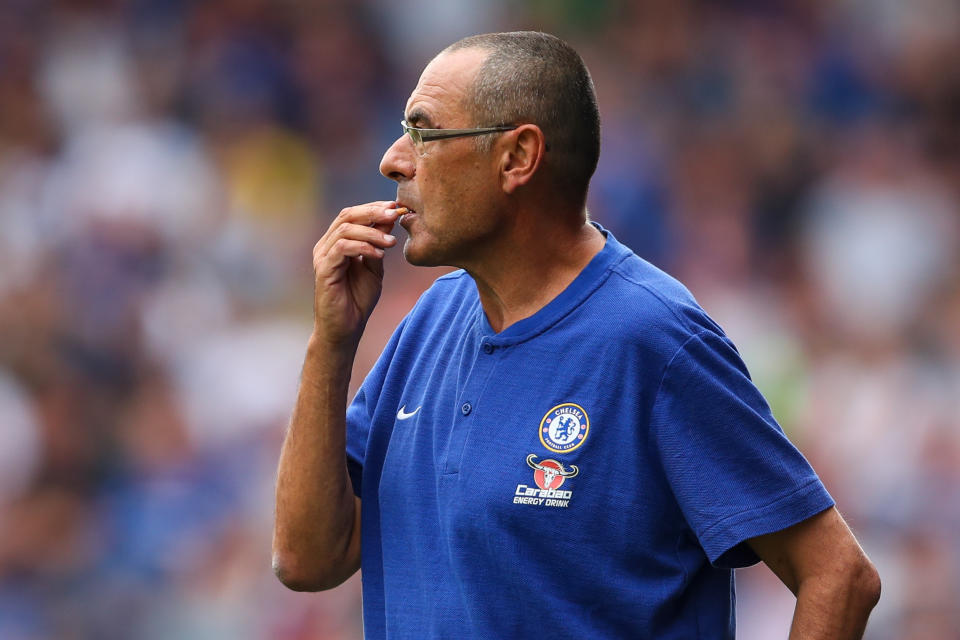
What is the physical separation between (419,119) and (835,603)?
118cm

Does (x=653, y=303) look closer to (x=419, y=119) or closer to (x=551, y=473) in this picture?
(x=551, y=473)

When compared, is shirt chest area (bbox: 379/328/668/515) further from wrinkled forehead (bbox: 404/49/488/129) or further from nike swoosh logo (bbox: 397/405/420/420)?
wrinkled forehead (bbox: 404/49/488/129)

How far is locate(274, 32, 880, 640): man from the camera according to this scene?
7.86 ft

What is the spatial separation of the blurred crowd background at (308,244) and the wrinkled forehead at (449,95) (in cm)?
373

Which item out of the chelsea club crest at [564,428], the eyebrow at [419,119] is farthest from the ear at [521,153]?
the chelsea club crest at [564,428]

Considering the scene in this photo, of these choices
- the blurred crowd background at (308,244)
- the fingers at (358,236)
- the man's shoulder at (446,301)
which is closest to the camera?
the fingers at (358,236)

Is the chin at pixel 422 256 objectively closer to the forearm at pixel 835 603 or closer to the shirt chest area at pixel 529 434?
the shirt chest area at pixel 529 434

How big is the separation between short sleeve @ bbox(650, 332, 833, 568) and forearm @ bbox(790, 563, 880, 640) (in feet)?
0.40

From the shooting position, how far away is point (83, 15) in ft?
29.8

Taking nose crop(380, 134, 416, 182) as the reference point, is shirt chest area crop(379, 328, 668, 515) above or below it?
below

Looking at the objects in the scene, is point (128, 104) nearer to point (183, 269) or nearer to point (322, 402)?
point (183, 269)

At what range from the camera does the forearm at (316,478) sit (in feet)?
8.92

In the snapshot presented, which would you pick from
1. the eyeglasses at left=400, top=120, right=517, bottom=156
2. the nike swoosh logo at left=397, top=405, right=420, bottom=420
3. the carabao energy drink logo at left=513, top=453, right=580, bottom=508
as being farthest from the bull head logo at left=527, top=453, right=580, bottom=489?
the eyeglasses at left=400, top=120, right=517, bottom=156

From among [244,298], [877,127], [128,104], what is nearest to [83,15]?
[128,104]
